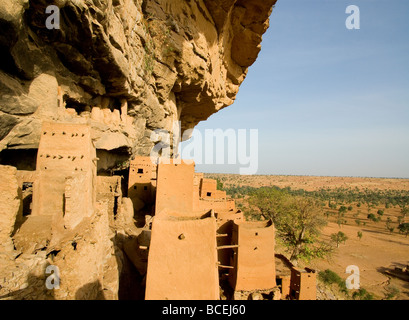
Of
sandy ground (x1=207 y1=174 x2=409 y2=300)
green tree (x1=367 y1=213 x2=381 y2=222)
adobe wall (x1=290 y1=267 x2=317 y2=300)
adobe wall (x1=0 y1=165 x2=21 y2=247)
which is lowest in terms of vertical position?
sandy ground (x1=207 y1=174 x2=409 y2=300)

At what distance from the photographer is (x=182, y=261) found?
219 inches

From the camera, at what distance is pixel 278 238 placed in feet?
68.1

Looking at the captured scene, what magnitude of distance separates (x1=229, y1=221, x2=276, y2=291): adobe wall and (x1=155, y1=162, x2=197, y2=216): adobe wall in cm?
284

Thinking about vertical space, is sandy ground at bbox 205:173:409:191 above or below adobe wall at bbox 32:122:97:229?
below

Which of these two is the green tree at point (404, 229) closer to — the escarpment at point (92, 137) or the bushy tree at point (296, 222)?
the bushy tree at point (296, 222)

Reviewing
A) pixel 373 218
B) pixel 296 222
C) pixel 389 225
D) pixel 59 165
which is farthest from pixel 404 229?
pixel 59 165

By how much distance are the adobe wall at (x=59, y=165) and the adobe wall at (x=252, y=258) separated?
18.3ft

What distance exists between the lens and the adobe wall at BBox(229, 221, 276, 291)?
9.20m

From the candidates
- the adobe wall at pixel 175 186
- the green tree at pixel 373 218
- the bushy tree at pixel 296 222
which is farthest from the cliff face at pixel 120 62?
the green tree at pixel 373 218

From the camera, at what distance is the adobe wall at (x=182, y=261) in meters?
5.37

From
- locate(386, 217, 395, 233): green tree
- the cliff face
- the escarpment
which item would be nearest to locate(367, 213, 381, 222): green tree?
locate(386, 217, 395, 233): green tree

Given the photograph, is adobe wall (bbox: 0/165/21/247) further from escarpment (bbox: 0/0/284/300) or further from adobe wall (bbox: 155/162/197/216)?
adobe wall (bbox: 155/162/197/216)

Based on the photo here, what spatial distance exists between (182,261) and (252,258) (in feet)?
15.2
